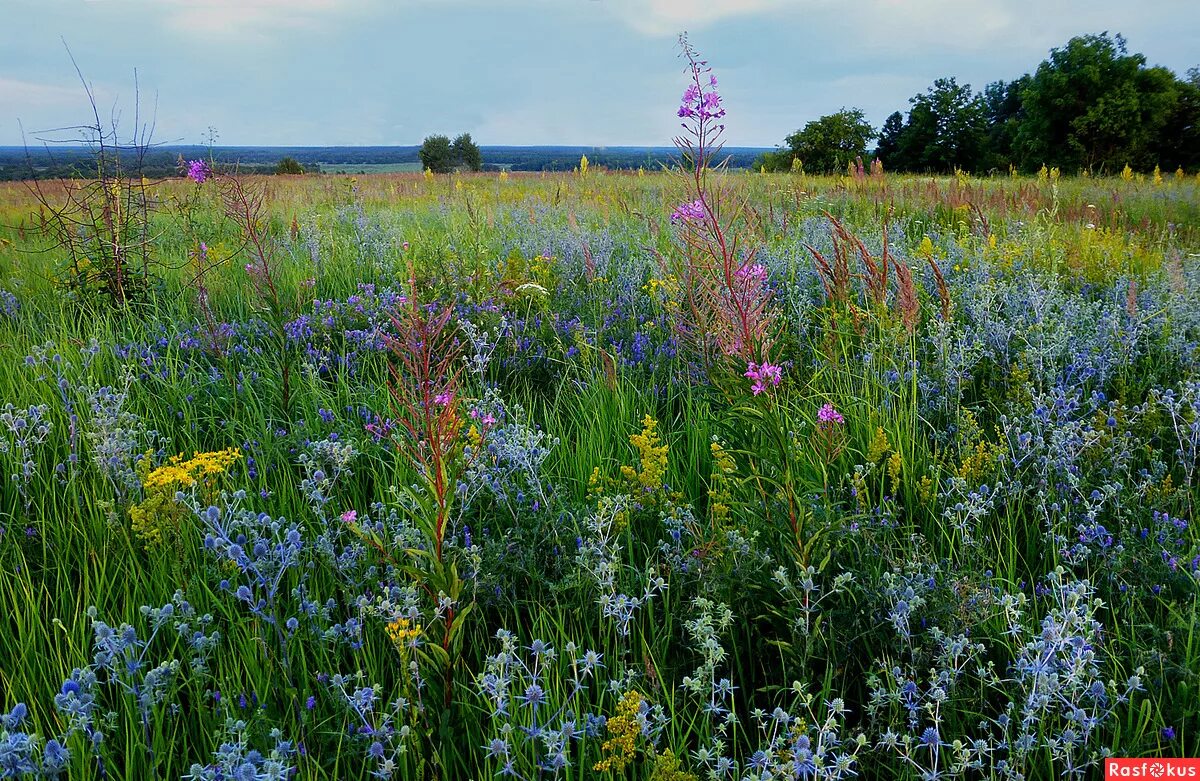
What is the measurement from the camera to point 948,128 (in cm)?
5512

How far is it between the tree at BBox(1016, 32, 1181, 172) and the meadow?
163 feet

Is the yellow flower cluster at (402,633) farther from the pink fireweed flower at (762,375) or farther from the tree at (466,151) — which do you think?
the tree at (466,151)

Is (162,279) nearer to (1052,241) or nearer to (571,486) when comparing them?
(571,486)

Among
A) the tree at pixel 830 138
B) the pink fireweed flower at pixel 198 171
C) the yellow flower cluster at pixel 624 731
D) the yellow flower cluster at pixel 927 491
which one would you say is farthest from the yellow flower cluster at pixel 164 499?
the tree at pixel 830 138

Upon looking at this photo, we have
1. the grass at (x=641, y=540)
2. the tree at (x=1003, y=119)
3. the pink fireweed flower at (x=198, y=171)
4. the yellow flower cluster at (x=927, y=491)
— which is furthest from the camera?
the tree at (x=1003, y=119)

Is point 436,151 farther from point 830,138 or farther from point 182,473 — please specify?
point 182,473

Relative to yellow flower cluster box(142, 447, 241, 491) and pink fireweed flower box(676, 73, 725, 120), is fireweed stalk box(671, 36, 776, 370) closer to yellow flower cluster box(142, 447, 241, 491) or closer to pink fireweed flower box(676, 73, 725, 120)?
pink fireweed flower box(676, 73, 725, 120)

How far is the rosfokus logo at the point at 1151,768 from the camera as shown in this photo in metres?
1.43

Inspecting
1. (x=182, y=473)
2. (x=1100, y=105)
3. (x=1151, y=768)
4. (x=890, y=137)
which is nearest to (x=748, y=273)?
(x=1151, y=768)

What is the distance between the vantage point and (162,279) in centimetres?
491

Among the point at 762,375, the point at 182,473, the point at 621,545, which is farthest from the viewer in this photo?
the point at 621,545

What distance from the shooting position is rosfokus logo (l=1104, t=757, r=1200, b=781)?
1.43 meters

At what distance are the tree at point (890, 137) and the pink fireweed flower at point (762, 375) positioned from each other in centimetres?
6381

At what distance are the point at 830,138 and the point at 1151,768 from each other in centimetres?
4591
